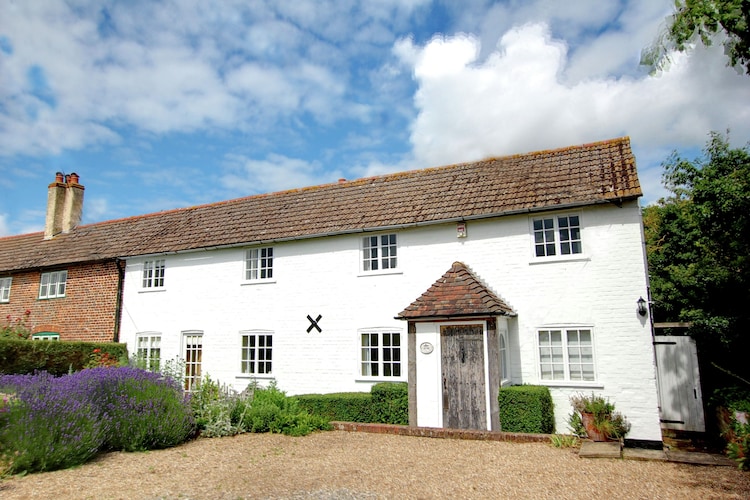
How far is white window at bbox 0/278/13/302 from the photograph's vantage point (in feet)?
77.9

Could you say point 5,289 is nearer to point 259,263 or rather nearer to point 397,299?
point 259,263

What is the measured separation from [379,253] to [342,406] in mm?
4831

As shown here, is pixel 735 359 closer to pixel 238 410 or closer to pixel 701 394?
pixel 701 394

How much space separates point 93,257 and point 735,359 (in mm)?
22571

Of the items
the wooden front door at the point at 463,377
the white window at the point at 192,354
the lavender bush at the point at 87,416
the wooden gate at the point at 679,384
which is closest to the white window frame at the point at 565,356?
the wooden front door at the point at 463,377

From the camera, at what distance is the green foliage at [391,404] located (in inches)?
520

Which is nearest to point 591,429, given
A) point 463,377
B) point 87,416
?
point 463,377

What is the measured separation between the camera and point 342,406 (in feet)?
44.9

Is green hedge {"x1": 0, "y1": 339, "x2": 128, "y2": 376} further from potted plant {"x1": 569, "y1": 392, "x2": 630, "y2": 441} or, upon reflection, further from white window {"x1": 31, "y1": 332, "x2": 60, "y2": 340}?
potted plant {"x1": 569, "y1": 392, "x2": 630, "y2": 441}

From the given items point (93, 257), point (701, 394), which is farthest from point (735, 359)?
point (93, 257)

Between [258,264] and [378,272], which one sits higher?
[258,264]

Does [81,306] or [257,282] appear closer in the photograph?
[257,282]

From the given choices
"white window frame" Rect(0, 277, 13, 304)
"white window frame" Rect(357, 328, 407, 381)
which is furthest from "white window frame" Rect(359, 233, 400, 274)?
"white window frame" Rect(0, 277, 13, 304)

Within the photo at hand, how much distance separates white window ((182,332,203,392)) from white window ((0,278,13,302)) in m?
11.2
